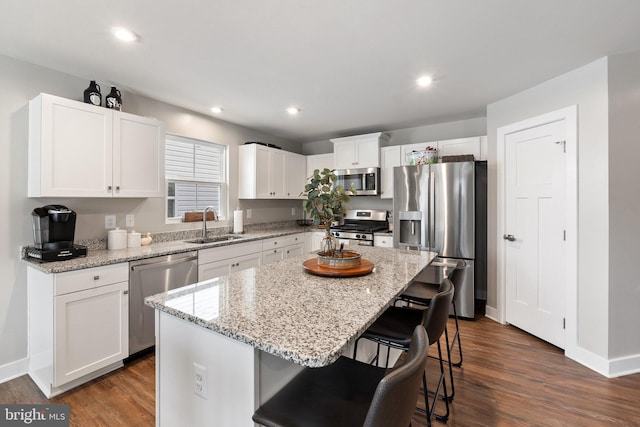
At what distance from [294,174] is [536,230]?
3395mm

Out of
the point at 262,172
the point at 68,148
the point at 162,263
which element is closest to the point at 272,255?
the point at 262,172

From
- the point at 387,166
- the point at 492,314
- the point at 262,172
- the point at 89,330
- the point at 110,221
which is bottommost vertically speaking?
the point at 492,314

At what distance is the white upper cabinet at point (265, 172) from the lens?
414 cm

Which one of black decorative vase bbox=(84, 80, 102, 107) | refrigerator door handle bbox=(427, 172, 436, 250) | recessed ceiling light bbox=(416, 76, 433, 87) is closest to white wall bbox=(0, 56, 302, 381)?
black decorative vase bbox=(84, 80, 102, 107)

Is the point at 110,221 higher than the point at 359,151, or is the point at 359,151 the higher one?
the point at 359,151

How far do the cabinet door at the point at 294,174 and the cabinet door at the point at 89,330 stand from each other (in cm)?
289

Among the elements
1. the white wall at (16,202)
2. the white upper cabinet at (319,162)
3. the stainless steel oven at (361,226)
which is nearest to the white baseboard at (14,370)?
the white wall at (16,202)

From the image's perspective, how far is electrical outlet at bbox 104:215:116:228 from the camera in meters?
2.77

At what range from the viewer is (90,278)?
2.13 meters

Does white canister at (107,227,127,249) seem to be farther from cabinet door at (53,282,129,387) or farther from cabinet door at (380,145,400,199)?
cabinet door at (380,145,400,199)

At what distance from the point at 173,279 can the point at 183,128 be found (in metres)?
1.82

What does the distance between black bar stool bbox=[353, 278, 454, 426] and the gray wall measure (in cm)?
165

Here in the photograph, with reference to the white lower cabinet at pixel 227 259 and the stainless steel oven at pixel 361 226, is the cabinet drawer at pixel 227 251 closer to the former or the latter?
the white lower cabinet at pixel 227 259

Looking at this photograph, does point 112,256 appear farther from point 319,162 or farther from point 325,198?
point 319,162
